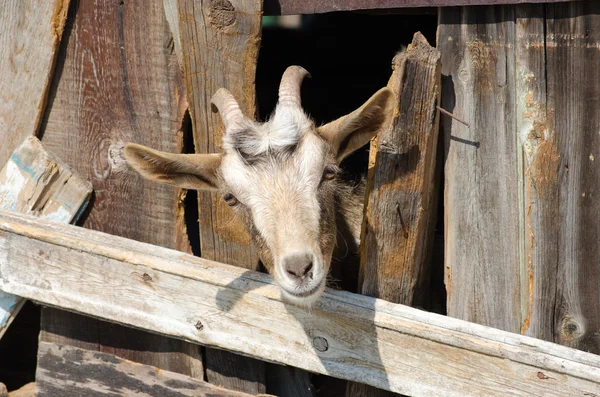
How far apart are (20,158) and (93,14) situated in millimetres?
998

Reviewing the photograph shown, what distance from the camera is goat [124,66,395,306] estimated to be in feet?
10.3

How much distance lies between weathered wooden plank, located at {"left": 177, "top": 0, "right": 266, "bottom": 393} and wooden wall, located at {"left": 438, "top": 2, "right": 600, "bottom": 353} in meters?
1.00

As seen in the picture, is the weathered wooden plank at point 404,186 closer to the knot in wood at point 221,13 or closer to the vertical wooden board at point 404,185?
the vertical wooden board at point 404,185

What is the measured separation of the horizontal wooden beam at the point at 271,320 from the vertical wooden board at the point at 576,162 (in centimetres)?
32

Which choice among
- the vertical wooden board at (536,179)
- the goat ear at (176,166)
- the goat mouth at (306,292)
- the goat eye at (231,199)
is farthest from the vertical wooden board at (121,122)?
the vertical wooden board at (536,179)

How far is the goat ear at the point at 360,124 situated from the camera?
340 centimetres

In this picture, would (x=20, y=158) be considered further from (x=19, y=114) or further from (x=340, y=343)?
(x=340, y=343)

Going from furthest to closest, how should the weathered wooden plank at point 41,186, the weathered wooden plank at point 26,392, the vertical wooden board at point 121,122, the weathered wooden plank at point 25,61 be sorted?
the weathered wooden plank at point 26,392
the weathered wooden plank at point 41,186
the weathered wooden plank at point 25,61
the vertical wooden board at point 121,122

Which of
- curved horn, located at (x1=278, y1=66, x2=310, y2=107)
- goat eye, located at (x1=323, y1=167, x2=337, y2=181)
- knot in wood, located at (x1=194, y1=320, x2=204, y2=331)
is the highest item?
curved horn, located at (x1=278, y1=66, x2=310, y2=107)

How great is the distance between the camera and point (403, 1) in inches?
138

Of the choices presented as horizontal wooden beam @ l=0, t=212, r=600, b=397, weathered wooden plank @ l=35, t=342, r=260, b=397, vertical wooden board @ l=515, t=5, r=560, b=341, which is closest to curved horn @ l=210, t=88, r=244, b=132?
horizontal wooden beam @ l=0, t=212, r=600, b=397

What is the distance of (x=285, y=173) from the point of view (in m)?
3.40

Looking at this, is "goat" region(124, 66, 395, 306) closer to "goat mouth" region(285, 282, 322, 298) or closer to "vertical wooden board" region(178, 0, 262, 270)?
"goat mouth" region(285, 282, 322, 298)

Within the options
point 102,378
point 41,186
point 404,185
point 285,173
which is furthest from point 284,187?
point 102,378
